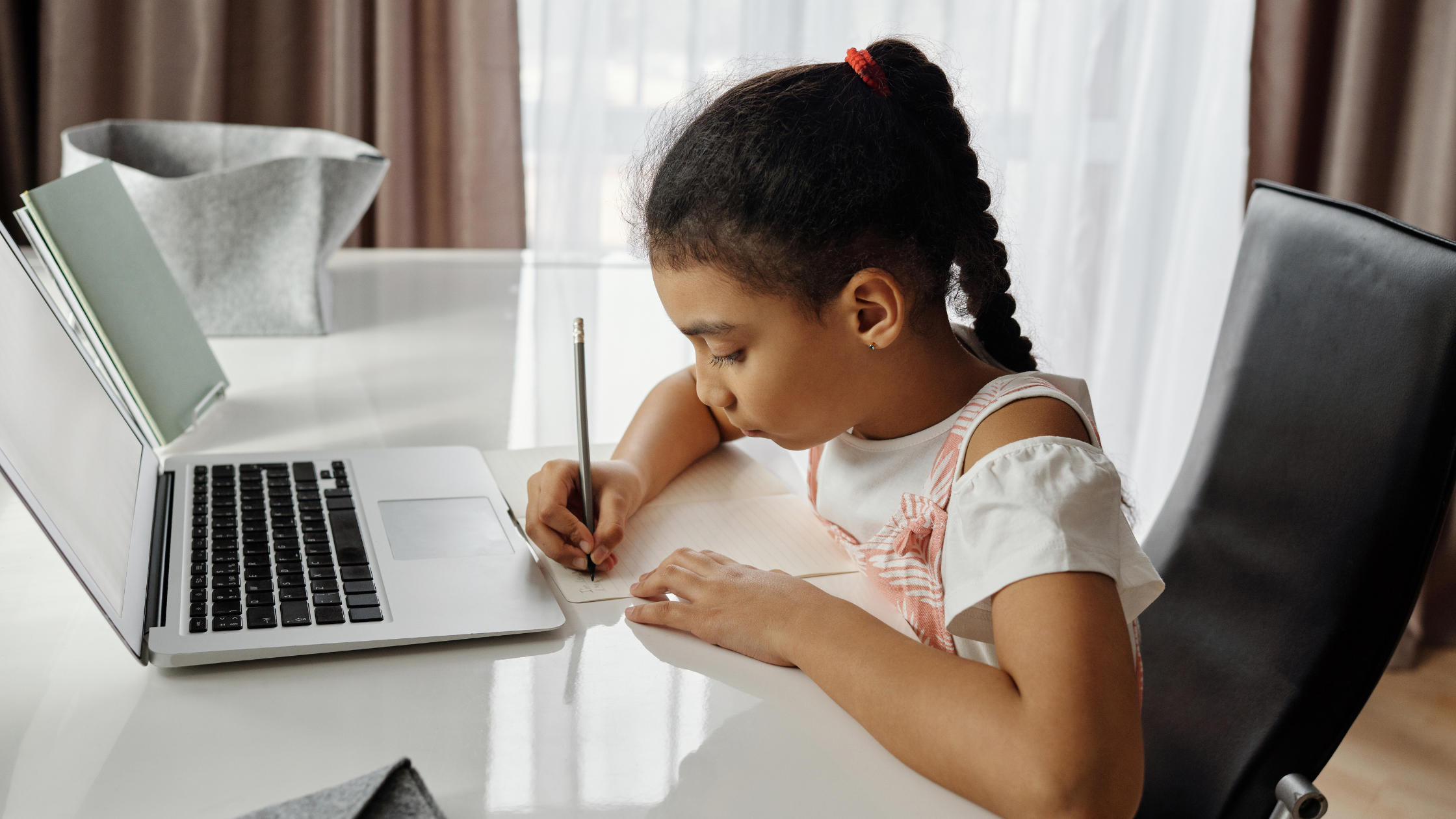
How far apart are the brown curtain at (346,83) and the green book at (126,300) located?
2.55 ft

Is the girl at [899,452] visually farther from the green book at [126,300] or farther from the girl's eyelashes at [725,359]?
the green book at [126,300]

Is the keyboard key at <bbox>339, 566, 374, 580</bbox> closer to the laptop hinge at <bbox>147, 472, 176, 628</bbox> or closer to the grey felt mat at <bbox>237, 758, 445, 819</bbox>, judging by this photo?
the laptop hinge at <bbox>147, 472, 176, 628</bbox>

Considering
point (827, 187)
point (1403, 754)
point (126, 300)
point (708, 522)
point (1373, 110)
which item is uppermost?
point (1373, 110)

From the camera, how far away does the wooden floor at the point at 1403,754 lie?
1748 millimetres

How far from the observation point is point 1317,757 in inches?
28.7

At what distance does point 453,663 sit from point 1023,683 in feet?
0.96

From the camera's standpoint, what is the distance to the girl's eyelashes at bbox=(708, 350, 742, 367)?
2.39ft

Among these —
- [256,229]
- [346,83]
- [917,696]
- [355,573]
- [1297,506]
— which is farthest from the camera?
[346,83]

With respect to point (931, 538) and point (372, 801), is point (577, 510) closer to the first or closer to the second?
point (931, 538)

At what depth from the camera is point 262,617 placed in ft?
1.95

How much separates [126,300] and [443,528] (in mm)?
414

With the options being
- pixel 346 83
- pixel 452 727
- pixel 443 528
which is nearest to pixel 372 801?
pixel 452 727

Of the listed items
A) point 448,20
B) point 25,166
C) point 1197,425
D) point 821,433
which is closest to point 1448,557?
point 1197,425

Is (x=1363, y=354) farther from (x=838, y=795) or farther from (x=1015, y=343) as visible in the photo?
(x=838, y=795)
